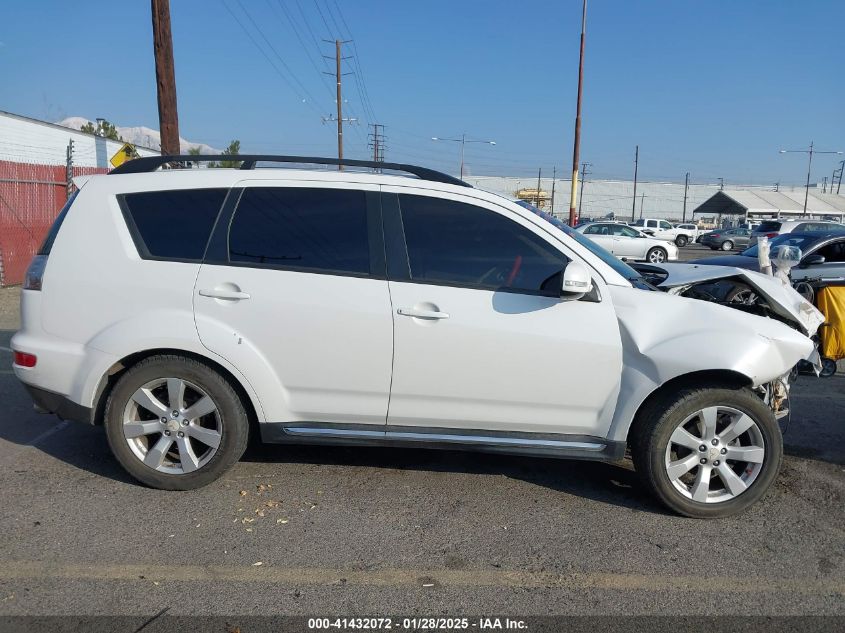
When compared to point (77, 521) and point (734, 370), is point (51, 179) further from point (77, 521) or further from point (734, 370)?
point (734, 370)

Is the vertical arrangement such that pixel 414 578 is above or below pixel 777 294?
below

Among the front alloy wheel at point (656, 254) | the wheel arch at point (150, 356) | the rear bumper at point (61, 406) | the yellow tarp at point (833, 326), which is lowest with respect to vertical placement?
the front alloy wheel at point (656, 254)

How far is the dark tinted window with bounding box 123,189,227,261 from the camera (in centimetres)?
381

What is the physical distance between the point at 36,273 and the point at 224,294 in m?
1.16

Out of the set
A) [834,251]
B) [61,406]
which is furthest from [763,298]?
[834,251]

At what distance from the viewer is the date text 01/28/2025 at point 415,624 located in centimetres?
273

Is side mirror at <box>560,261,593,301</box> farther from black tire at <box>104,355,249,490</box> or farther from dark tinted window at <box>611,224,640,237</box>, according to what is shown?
dark tinted window at <box>611,224,640,237</box>

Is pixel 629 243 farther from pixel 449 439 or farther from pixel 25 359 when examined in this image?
pixel 25 359

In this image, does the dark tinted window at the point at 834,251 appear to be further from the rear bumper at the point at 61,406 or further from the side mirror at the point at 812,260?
the rear bumper at the point at 61,406

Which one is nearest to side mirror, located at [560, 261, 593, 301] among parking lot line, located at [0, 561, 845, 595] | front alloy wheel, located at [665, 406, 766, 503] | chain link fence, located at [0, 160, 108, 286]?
front alloy wheel, located at [665, 406, 766, 503]

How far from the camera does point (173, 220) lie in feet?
12.6

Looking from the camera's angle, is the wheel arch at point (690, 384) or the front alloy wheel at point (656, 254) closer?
the wheel arch at point (690, 384)

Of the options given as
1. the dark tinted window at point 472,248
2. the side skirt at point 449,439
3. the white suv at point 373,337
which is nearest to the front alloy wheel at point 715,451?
the white suv at point 373,337

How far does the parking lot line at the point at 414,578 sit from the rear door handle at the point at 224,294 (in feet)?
4.59
